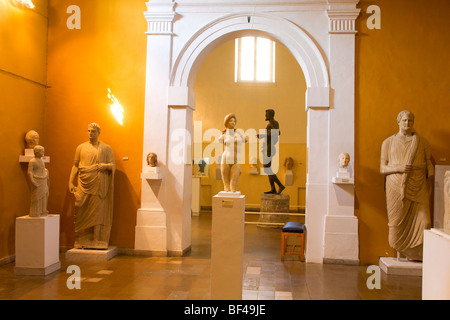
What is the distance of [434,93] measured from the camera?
6383mm

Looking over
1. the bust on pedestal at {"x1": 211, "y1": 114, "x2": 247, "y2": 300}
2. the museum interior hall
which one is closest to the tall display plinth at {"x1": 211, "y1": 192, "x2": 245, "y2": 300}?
the bust on pedestal at {"x1": 211, "y1": 114, "x2": 247, "y2": 300}

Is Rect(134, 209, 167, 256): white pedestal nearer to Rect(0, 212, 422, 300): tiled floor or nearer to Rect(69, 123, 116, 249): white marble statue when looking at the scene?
Rect(0, 212, 422, 300): tiled floor

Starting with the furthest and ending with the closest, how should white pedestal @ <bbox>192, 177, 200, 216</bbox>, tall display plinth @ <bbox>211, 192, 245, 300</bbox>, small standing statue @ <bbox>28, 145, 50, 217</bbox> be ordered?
white pedestal @ <bbox>192, 177, 200, 216</bbox> → small standing statue @ <bbox>28, 145, 50, 217</bbox> → tall display plinth @ <bbox>211, 192, 245, 300</bbox>

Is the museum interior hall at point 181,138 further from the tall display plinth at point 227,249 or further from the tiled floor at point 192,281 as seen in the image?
the tall display plinth at point 227,249

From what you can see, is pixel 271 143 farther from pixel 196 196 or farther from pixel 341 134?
pixel 341 134

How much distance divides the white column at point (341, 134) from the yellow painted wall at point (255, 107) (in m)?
6.52

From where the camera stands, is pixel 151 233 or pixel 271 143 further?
pixel 271 143

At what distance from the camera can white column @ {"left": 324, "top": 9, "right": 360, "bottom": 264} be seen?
6.36 m

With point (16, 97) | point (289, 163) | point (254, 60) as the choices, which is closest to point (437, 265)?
point (16, 97)

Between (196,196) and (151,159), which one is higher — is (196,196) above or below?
below

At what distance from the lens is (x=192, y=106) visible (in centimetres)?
707

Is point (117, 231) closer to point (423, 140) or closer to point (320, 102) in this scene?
point (320, 102)

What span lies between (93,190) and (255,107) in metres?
7.98

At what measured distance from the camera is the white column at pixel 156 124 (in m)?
6.71
